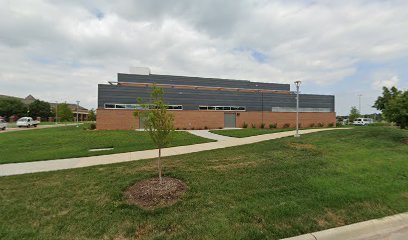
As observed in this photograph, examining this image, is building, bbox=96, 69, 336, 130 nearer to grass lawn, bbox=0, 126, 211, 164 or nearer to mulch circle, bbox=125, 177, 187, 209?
grass lawn, bbox=0, 126, 211, 164

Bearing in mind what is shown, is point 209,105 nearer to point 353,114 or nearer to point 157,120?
point 157,120

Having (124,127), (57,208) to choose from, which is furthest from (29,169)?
(124,127)

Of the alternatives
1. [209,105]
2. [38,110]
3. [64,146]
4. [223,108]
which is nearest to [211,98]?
[209,105]

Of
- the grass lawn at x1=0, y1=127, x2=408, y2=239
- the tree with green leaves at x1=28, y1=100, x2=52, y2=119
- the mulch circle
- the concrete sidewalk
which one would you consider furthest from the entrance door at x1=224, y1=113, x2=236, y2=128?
the tree with green leaves at x1=28, y1=100, x2=52, y2=119

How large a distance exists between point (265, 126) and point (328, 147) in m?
24.2

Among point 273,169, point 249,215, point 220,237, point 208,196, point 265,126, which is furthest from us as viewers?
point 265,126

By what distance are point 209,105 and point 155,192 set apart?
27.2m

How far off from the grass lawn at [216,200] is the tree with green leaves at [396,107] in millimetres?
4859

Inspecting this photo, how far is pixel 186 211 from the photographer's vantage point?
14.6 feet

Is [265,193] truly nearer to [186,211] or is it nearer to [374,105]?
[186,211]

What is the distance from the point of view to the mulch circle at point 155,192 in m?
4.80

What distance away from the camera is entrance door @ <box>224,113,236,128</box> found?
1276 inches

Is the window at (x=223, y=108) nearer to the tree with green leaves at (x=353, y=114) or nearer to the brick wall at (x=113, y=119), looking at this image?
the brick wall at (x=113, y=119)

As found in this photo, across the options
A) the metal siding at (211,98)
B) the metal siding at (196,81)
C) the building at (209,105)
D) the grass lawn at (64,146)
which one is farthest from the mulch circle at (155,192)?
the metal siding at (196,81)
